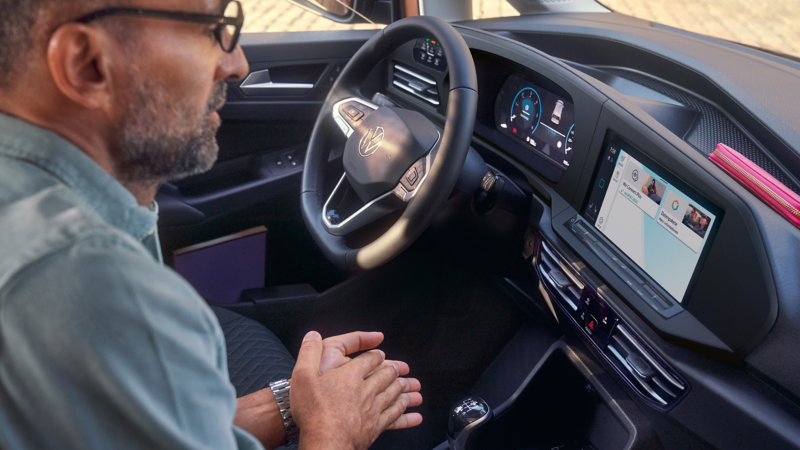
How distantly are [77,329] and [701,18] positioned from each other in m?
2.79

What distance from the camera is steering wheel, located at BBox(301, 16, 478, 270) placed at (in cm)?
121

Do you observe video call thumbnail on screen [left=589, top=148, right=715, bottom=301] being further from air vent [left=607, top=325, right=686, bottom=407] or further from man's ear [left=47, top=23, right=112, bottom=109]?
man's ear [left=47, top=23, right=112, bottom=109]

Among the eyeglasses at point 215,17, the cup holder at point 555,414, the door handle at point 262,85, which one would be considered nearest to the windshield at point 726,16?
the door handle at point 262,85

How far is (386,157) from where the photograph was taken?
4.44 ft

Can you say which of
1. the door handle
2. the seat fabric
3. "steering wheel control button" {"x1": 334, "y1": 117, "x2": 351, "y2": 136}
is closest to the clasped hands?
the seat fabric

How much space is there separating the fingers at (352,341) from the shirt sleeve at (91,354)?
1.96 feet

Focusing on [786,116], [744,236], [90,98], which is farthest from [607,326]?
[90,98]

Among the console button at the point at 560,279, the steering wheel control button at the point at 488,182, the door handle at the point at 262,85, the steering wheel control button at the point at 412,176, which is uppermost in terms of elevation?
the steering wheel control button at the point at 412,176

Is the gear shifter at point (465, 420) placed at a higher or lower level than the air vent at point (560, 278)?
lower

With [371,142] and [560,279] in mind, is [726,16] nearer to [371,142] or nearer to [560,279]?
[560,279]

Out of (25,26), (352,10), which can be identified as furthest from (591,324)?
(352,10)

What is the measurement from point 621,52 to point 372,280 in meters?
1.00

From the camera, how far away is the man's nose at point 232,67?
2.76ft

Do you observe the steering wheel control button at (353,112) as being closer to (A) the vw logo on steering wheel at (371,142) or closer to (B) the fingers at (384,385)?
(A) the vw logo on steering wheel at (371,142)
